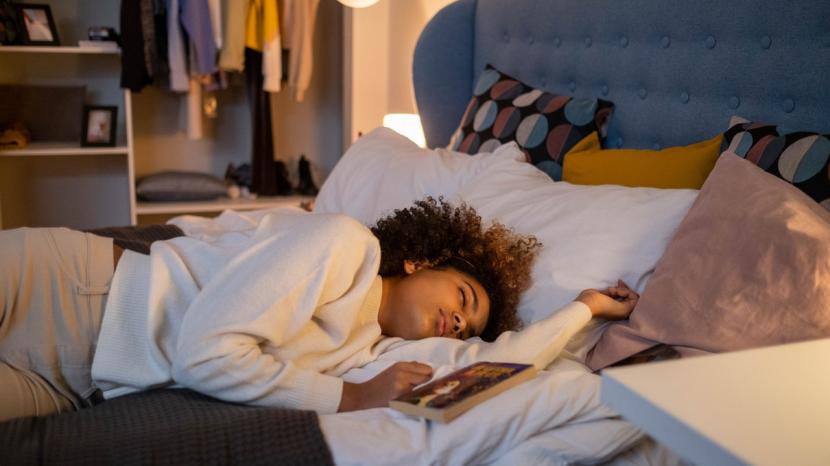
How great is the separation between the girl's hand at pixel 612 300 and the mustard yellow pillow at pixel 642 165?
304 millimetres

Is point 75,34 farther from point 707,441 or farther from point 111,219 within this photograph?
point 707,441

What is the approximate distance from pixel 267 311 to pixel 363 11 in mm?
2456

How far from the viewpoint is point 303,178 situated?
3820 mm

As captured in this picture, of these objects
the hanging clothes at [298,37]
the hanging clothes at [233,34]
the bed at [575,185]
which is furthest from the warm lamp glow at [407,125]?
the hanging clothes at [233,34]

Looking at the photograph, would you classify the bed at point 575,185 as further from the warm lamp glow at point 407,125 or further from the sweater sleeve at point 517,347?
the warm lamp glow at point 407,125

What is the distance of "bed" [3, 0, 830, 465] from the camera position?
104cm


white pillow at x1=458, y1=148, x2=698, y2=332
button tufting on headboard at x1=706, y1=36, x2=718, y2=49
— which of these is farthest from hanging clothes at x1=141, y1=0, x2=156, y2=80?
button tufting on headboard at x1=706, y1=36, x2=718, y2=49

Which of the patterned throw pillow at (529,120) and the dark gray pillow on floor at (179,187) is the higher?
the patterned throw pillow at (529,120)

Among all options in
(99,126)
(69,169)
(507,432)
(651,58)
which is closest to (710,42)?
(651,58)

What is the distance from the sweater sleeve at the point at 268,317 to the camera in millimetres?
1111

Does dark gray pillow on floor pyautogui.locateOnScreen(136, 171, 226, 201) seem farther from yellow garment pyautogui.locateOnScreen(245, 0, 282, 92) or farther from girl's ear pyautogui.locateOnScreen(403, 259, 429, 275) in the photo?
girl's ear pyautogui.locateOnScreen(403, 259, 429, 275)

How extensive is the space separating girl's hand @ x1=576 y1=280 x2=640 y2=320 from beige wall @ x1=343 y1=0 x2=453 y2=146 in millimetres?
2121

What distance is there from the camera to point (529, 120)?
80.5 inches

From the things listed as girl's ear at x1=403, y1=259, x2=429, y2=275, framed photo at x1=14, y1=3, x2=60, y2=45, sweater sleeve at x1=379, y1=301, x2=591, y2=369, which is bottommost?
sweater sleeve at x1=379, y1=301, x2=591, y2=369
